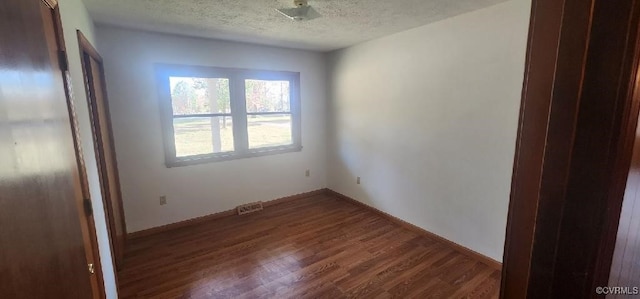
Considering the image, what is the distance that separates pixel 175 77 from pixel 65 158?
240 centimetres

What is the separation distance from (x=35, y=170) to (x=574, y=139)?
1.16 m

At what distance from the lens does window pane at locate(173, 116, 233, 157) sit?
10.6 feet

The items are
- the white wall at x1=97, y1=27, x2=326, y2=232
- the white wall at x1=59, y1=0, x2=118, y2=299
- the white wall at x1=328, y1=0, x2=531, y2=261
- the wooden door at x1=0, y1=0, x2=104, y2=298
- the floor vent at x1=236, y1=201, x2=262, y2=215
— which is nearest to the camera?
the wooden door at x1=0, y1=0, x2=104, y2=298

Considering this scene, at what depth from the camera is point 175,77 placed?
310 centimetres

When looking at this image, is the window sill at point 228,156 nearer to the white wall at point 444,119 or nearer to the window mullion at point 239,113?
the window mullion at point 239,113

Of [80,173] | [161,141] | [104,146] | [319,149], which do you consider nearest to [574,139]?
[80,173]

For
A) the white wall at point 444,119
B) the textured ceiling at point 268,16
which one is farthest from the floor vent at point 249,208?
the textured ceiling at point 268,16

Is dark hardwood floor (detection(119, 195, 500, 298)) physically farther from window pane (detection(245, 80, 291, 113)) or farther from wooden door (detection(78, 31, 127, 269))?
window pane (detection(245, 80, 291, 113))

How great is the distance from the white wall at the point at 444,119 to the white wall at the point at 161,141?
996mm

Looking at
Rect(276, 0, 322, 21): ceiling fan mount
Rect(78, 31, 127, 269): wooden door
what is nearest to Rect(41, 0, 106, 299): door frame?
Rect(78, 31, 127, 269): wooden door

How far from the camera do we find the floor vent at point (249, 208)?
3678mm

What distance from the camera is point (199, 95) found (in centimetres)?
330

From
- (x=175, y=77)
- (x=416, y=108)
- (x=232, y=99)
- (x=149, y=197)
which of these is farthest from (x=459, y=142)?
(x=149, y=197)

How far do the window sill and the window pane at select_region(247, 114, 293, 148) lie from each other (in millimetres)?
88
